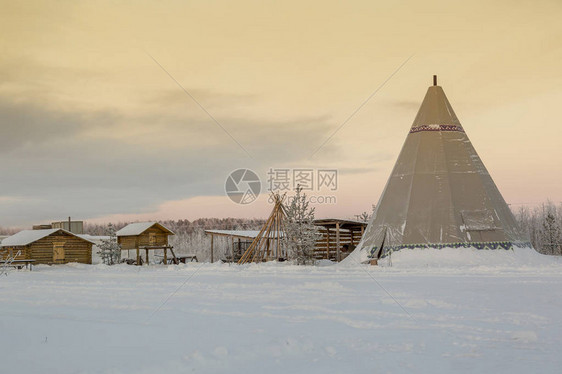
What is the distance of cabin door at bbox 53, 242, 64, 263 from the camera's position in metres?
41.2

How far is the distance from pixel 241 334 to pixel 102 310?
4.50 meters

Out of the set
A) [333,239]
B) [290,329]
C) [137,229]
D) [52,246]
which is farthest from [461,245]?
[52,246]

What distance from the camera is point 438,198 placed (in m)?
26.3

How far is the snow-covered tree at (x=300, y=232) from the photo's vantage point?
2898cm

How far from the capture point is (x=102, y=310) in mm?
12055

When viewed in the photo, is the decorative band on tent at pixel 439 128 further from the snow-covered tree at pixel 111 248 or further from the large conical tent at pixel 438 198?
the snow-covered tree at pixel 111 248

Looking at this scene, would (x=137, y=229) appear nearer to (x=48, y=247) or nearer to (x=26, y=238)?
(x=48, y=247)

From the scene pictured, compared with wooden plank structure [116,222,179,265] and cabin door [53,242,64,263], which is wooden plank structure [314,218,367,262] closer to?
wooden plank structure [116,222,179,265]

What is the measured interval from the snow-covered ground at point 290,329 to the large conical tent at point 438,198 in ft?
28.8

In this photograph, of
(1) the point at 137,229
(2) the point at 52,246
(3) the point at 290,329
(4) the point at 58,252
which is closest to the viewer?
(3) the point at 290,329

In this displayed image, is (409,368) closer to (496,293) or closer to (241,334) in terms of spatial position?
(241,334)

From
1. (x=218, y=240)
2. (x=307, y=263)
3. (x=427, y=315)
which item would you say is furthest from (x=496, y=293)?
(x=218, y=240)

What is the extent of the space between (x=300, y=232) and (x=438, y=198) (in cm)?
720

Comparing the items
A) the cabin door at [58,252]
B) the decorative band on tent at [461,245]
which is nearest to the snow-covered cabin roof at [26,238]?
the cabin door at [58,252]
